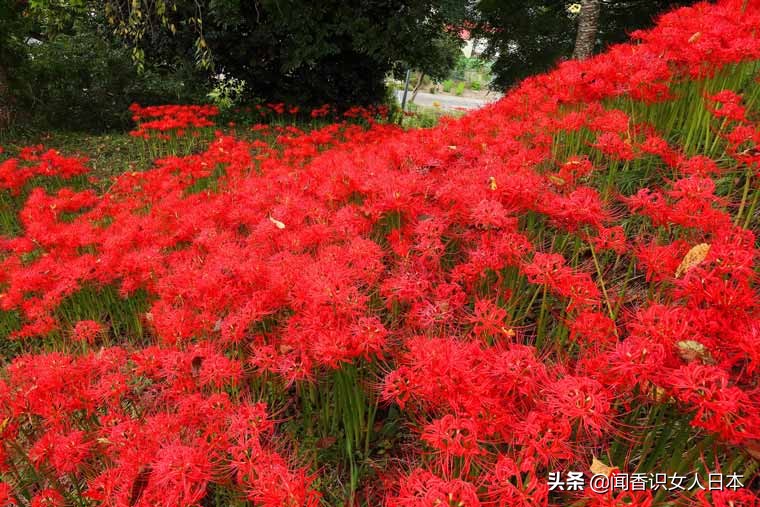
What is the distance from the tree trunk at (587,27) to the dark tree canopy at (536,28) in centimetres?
164

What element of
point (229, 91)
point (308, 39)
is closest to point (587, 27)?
point (308, 39)

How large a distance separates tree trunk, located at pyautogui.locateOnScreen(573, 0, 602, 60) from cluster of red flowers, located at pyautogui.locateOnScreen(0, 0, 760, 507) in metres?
2.76

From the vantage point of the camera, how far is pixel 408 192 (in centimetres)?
241

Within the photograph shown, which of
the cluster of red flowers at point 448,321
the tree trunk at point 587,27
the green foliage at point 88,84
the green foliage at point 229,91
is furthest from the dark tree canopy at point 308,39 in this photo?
the cluster of red flowers at point 448,321

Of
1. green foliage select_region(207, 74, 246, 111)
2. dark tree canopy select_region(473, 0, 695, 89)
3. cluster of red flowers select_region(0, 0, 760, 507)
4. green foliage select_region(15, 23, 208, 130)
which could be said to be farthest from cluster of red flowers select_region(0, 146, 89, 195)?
dark tree canopy select_region(473, 0, 695, 89)

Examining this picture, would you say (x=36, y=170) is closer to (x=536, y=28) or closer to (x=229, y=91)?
(x=229, y=91)

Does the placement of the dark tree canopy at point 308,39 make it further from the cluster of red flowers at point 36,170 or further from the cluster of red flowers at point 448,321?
the cluster of red flowers at point 448,321

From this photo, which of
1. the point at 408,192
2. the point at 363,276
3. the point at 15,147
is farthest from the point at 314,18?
the point at 363,276

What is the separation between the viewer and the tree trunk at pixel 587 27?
6.35 m

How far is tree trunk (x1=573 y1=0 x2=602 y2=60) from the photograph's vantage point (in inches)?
250

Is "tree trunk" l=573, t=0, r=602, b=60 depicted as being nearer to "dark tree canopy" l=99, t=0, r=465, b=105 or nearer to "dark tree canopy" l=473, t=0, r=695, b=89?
"dark tree canopy" l=473, t=0, r=695, b=89

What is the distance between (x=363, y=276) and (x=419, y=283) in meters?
0.26

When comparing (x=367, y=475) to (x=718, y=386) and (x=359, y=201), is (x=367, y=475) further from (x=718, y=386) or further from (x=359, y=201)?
(x=359, y=201)

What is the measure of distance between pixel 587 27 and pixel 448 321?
649 centimetres
